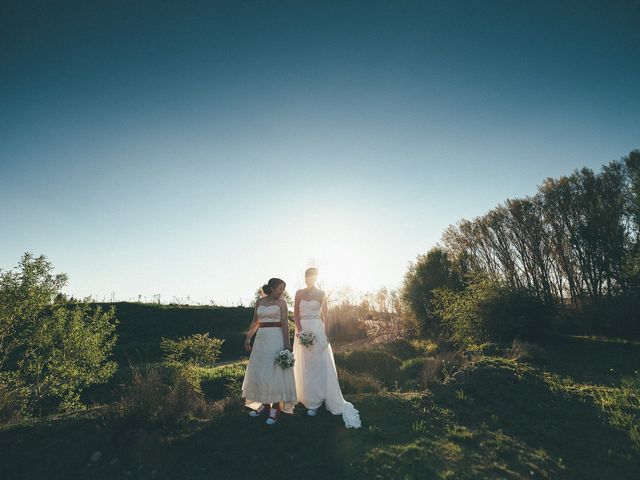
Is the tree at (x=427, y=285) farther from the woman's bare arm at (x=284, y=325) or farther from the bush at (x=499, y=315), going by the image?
the woman's bare arm at (x=284, y=325)

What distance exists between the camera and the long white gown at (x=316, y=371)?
6.45 meters

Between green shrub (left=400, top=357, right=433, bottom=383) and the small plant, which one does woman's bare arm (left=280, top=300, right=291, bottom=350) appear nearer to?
the small plant

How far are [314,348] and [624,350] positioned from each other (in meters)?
15.9

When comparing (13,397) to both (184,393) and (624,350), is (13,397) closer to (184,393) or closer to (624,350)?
(184,393)

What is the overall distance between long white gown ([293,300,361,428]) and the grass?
253 millimetres

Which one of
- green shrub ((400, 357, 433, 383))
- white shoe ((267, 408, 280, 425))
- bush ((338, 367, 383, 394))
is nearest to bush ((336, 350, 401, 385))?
green shrub ((400, 357, 433, 383))

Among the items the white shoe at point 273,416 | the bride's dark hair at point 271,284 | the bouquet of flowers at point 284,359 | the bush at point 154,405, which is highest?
the bride's dark hair at point 271,284

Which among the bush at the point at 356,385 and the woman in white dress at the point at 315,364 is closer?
the woman in white dress at the point at 315,364

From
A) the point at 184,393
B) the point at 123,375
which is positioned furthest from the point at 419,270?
the point at 184,393

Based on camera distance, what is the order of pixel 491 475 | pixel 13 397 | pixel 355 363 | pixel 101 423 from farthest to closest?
1. pixel 355 363
2. pixel 13 397
3. pixel 101 423
4. pixel 491 475

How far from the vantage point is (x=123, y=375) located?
552 inches

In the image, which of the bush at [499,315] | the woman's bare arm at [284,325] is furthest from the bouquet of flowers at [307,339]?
the bush at [499,315]

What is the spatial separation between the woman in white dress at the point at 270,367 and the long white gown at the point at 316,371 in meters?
0.43

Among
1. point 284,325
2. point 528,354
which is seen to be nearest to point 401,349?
point 528,354
